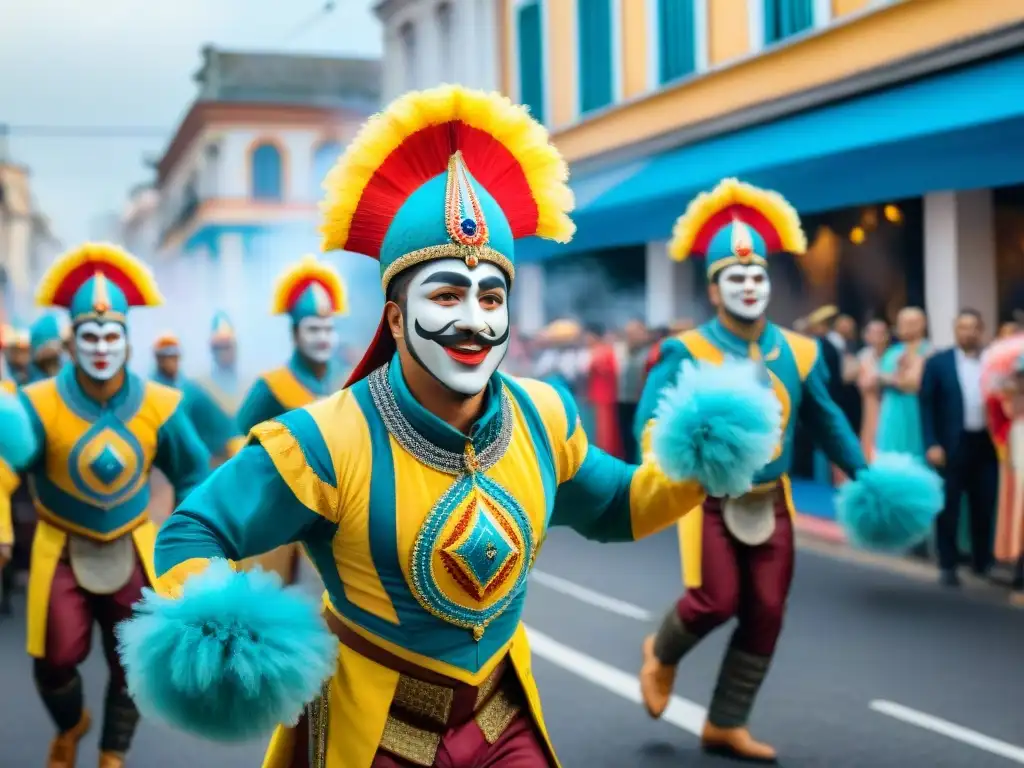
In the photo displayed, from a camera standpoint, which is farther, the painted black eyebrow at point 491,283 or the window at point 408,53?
the window at point 408,53

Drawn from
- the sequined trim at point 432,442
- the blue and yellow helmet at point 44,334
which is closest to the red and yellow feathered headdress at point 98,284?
the sequined trim at point 432,442

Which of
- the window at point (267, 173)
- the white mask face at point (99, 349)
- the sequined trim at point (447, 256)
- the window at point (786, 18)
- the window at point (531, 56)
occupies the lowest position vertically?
the white mask face at point (99, 349)

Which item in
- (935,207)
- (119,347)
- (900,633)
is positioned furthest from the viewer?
(935,207)

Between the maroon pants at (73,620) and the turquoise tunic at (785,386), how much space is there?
207cm

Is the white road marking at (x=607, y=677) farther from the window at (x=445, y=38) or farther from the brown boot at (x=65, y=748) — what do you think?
the window at (x=445, y=38)

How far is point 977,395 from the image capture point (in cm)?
890

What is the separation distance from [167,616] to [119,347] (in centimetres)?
303

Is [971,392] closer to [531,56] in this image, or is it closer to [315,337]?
[315,337]

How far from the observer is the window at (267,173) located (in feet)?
142

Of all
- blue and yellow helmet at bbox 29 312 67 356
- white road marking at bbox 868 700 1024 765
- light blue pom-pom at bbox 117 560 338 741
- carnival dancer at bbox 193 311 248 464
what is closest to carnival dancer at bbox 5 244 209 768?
carnival dancer at bbox 193 311 248 464

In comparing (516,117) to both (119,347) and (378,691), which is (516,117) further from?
(119,347)

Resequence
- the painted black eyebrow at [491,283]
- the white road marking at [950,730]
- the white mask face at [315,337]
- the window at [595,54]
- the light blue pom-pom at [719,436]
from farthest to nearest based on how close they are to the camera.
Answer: the window at [595,54]
the white mask face at [315,337]
the white road marking at [950,730]
the light blue pom-pom at [719,436]
the painted black eyebrow at [491,283]

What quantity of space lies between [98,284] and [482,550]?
295 cm

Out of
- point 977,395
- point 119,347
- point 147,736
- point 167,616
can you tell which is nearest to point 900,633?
point 977,395
